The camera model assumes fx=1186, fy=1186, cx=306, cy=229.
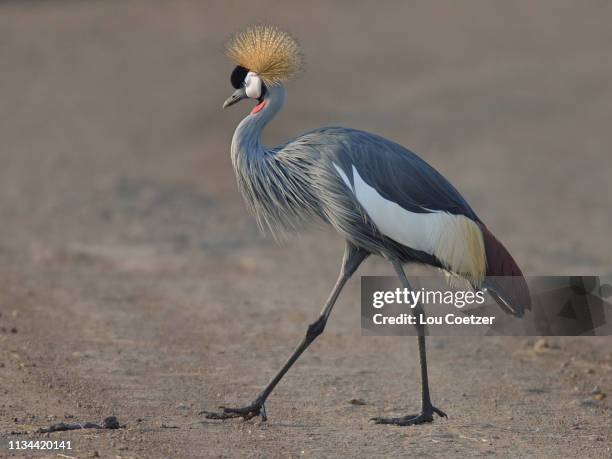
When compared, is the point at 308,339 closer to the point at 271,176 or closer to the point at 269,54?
the point at 271,176

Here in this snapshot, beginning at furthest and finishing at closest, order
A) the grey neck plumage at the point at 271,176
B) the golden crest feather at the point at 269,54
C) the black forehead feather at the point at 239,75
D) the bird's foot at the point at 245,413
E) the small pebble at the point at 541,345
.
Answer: the small pebble at the point at 541,345 → the black forehead feather at the point at 239,75 → the golden crest feather at the point at 269,54 → the grey neck plumage at the point at 271,176 → the bird's foot at the point at 245,413

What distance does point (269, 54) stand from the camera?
5.75m

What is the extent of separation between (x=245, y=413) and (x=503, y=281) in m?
1.39

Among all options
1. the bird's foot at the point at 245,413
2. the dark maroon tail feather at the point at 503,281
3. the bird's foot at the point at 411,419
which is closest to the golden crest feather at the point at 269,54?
the dark maroon tail feather at the point at 503,281

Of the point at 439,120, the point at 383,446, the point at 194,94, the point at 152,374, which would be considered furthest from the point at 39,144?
the point at 383,446

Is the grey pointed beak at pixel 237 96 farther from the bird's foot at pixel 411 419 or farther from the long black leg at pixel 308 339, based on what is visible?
the bird's foot at pixel 411 419

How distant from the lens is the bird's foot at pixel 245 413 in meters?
5.48

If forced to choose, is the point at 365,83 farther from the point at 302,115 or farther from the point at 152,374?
the point at 152,374

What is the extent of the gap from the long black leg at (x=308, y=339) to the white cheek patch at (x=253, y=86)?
86 centimetres

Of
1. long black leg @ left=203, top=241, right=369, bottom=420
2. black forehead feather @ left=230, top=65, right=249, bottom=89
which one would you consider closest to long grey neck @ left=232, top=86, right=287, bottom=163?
black forehead feather @ left=230, top=65, right=249, bottom=89

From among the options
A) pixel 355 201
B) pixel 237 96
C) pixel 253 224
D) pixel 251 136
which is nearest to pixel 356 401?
pixel 355 201

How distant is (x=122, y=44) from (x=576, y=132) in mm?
8353

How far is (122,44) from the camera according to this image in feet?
Result: 66.8

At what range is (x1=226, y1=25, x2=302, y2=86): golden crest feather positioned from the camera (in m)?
5.75
